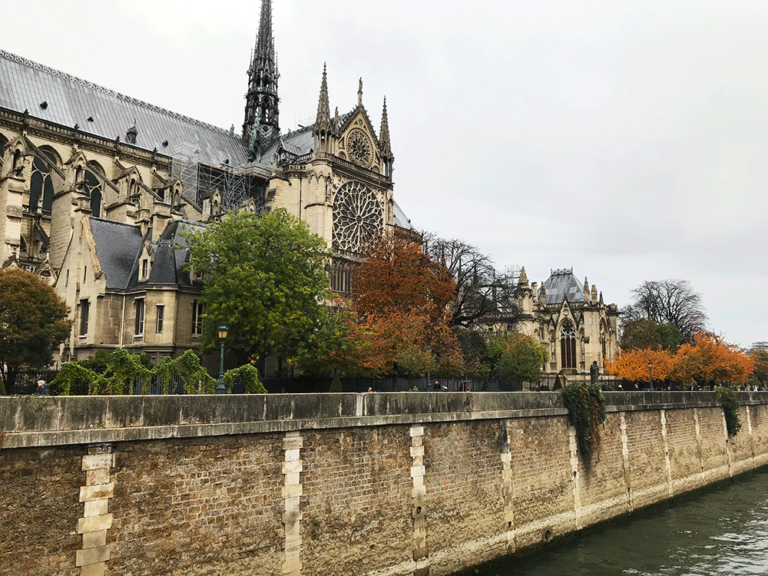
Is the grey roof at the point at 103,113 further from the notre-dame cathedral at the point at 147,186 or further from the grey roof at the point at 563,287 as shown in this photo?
the grey roof at the point at 563,287

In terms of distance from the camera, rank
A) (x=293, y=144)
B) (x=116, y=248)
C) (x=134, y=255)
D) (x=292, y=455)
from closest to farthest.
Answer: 1. (x=292, y=455)
2. (x=116, y=248)
3. (x=134, y=255)
4. (x=293, y=144)

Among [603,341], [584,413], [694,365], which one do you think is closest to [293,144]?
[694,365]

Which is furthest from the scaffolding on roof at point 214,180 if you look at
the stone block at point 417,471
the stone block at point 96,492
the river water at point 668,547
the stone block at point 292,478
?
the stone block at point 96,492

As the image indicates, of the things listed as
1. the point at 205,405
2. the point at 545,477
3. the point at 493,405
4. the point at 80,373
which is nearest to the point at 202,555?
the point at 205,405

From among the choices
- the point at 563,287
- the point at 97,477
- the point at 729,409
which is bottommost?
the point at 97,477

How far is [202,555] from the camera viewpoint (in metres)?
11.8

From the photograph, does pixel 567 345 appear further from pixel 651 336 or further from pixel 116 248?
pixel 116 248

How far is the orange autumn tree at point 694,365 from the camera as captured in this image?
45.1 metres

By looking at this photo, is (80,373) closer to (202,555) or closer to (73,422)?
(73,422)

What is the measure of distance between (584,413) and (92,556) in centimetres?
1606

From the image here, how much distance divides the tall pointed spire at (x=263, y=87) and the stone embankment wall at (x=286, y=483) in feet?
161

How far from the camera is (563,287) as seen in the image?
74.7 m

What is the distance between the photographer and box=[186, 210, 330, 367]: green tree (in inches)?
1038

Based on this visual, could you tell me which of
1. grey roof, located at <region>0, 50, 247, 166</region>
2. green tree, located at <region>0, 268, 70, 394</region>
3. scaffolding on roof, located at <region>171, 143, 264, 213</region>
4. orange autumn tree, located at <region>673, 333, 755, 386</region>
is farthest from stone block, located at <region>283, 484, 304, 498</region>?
grey roof, located at <region>0, 50, 247, 166</region>
